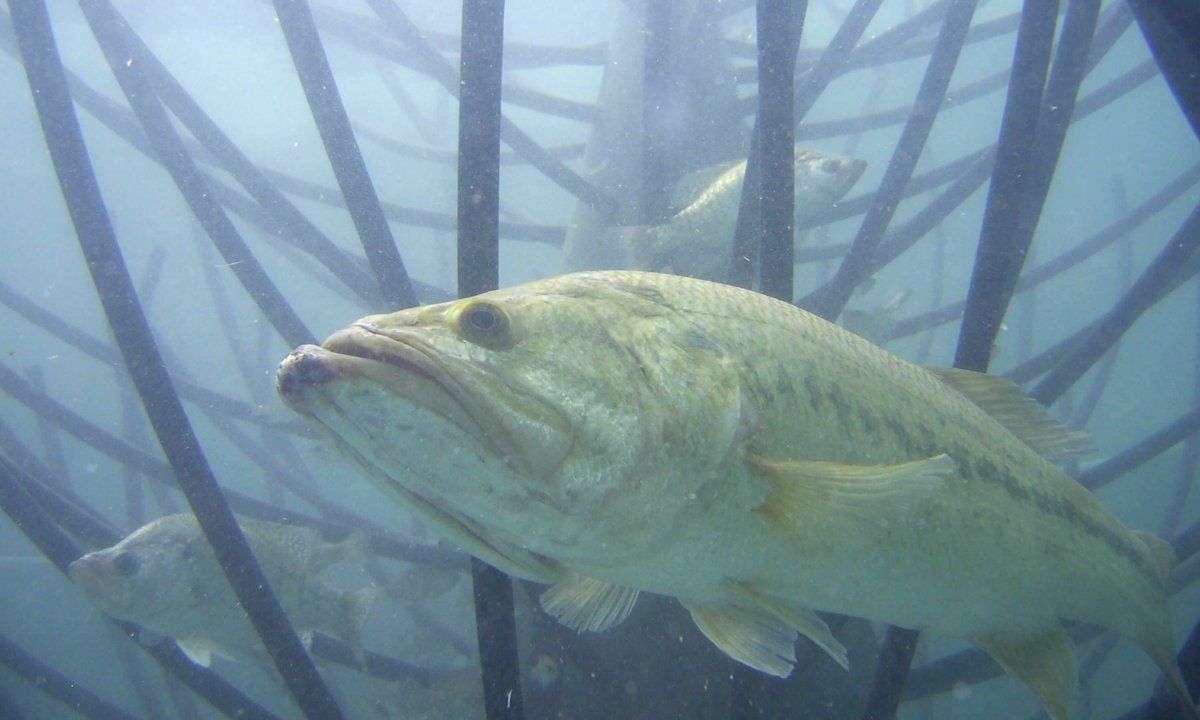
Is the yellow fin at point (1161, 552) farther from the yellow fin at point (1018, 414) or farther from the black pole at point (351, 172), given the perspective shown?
the black pole at point (351, 172)

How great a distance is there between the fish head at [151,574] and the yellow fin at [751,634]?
11.9ft

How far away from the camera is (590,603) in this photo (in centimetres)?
175

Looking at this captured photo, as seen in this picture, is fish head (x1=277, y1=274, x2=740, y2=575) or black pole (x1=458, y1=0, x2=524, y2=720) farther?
black pole (x1=458, y1=0, x2=524, y2=720)

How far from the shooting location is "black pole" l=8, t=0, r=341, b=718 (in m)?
2.01

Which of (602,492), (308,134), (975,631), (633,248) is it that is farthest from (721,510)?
(308,134)

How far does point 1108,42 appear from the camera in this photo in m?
3.71

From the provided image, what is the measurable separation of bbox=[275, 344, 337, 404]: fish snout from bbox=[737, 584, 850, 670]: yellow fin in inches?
41.9

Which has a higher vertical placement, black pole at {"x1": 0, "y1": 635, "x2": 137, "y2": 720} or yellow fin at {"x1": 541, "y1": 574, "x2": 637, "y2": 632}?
yellow fin at {"x1": 541, "y1": 574, "x2": 637, "y2": 632}

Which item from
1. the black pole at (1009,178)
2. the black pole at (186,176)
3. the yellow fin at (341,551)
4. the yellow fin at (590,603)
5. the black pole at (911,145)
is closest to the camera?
the yellow fin at (590,603)

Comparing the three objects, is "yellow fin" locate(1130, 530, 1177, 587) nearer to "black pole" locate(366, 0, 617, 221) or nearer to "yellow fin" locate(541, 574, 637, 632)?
"yellow fin" locate(541, 574, 637, 632)

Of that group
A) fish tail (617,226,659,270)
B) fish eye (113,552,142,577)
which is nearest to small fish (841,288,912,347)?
fish tail (617,226,659,270)

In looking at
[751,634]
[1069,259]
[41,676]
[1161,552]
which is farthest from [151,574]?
[1069,259]

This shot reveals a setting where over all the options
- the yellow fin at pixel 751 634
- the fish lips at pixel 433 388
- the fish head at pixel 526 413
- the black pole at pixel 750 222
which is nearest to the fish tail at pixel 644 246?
the black pole at pixel 750 222

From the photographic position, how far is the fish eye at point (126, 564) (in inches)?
144
